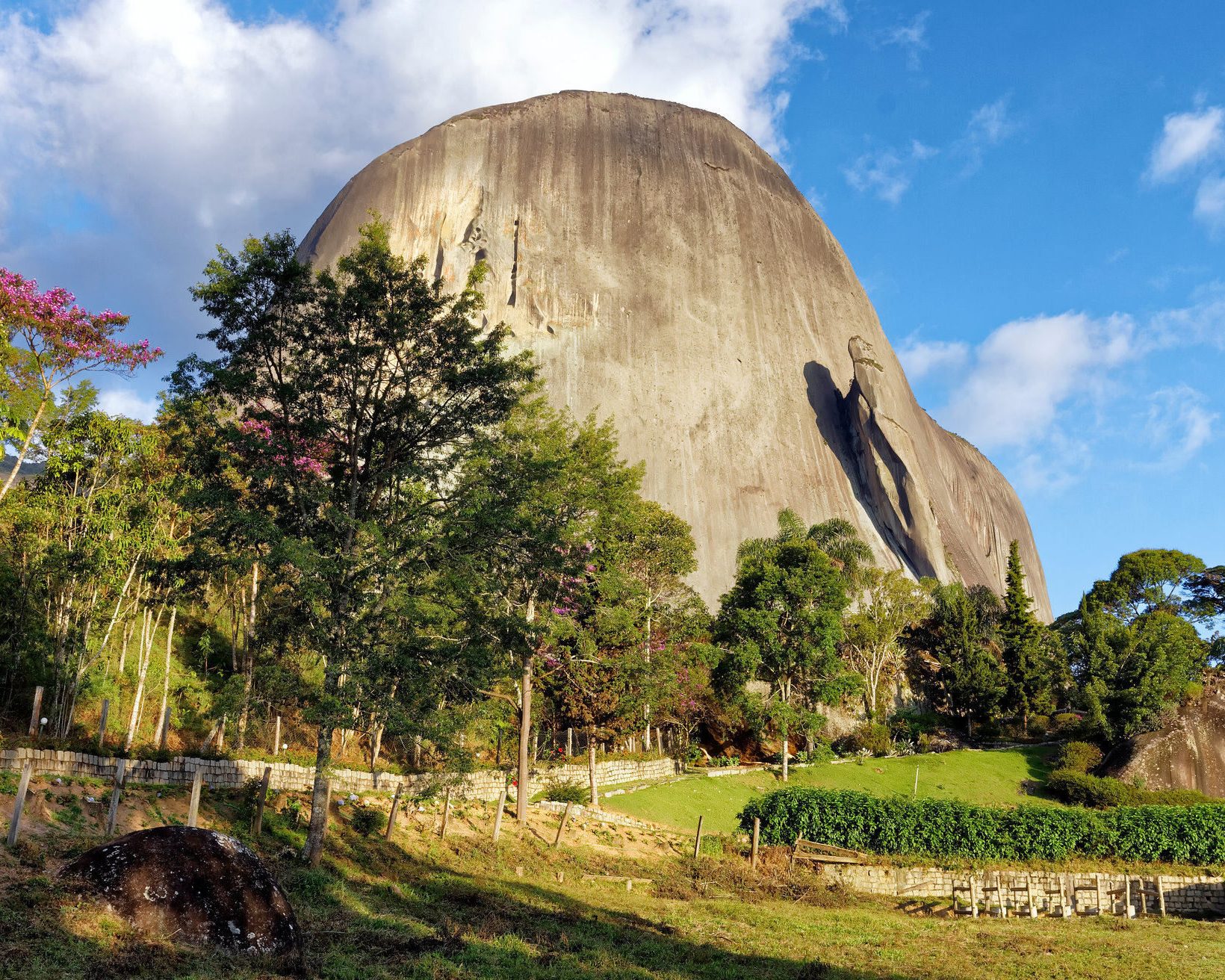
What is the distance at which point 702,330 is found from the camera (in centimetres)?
7656

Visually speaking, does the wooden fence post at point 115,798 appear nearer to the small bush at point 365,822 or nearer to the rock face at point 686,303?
the small bush at point 365,822

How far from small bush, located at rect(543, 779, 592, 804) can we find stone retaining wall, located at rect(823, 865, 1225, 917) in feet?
25.9

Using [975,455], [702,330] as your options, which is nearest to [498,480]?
[702,330]

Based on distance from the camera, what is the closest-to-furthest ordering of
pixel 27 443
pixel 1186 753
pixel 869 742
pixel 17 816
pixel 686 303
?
1. pixel 17 816
2. pixel 27 443
3. pixel 1186 753
4. pixel 869 742
5. pixel 686 303

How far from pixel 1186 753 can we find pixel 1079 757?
415 centimetres

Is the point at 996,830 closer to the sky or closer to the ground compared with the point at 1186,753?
closer to the ground

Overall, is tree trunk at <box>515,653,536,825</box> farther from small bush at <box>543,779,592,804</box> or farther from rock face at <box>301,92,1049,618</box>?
rock face at <box>301,92,1049,618</box>

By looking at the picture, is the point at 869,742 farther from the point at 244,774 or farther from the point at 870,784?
the point at 244,774

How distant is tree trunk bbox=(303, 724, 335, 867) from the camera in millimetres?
16781

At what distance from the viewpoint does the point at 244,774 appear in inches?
786

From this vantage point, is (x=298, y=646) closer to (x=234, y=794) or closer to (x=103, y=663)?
(x=234, y=794)

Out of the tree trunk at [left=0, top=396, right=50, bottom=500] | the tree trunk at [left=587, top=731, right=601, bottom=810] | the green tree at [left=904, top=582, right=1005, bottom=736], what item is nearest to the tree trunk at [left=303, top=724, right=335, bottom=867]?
the tree trunk at [left=0, top=396, right=50, bottom=500]

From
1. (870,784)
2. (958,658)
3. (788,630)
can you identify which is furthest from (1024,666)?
(870,784)

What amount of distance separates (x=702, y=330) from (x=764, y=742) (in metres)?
43.6
